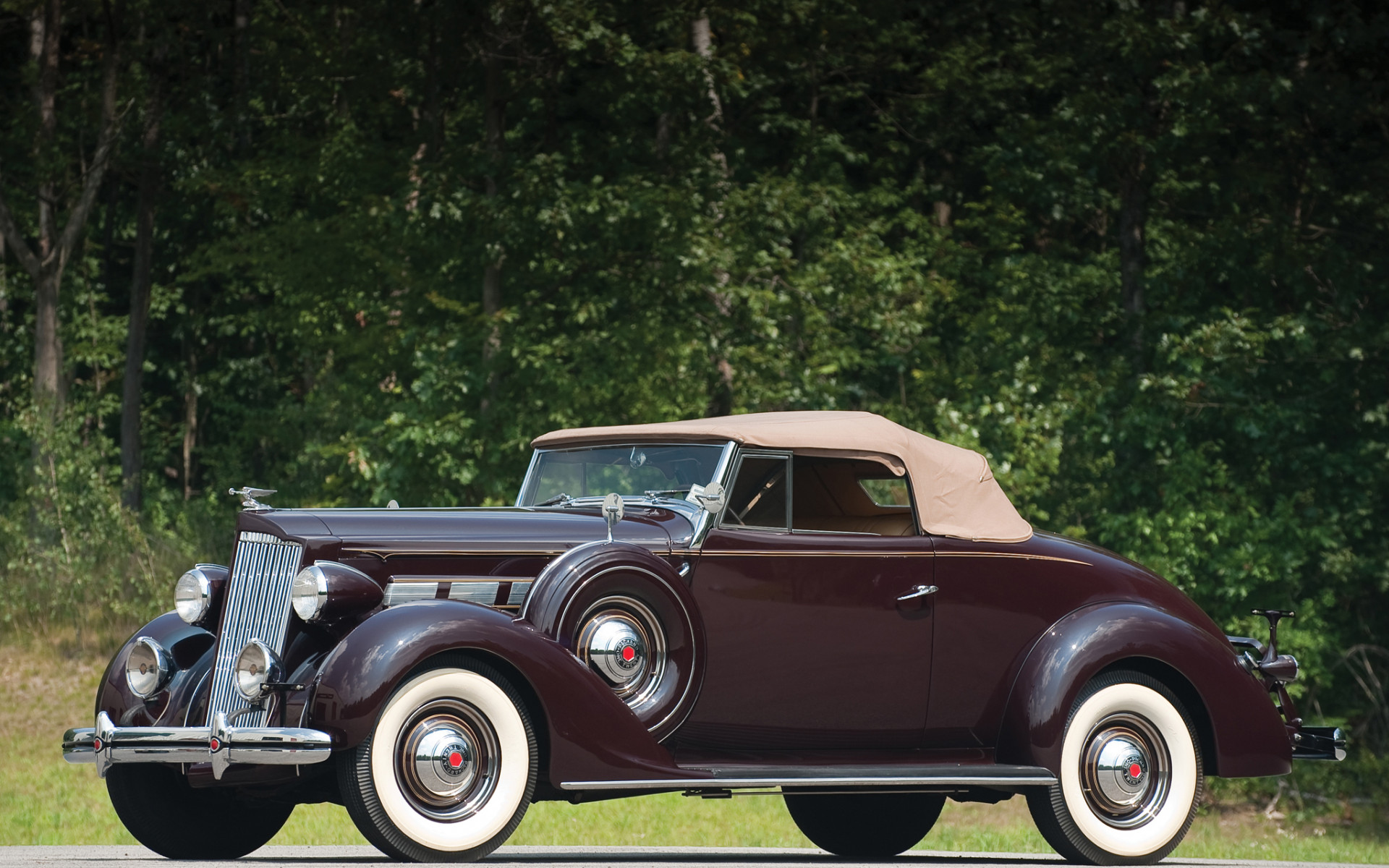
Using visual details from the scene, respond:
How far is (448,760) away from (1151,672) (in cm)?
361

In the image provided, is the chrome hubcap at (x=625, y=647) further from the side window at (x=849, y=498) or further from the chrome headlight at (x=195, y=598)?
the chrome headlight at (x=195, y=598)

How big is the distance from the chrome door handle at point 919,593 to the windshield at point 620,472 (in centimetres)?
105

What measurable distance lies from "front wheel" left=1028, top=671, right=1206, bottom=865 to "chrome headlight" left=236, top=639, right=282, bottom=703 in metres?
3.53

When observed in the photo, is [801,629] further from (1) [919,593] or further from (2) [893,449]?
(2) [893,449]

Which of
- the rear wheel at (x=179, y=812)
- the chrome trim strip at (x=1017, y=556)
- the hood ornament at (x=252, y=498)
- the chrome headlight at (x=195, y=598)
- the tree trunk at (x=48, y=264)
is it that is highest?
the tree trunk at (x=48, y=264)

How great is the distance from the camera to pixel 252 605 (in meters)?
6.93

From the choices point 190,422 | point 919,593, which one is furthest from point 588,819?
point 190,422

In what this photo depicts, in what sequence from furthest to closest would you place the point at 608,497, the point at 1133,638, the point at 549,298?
1. the point at 549,298
2. the point at 1133,638
3. the point at 608,497

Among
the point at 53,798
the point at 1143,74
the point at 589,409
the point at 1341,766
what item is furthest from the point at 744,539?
the point at 1143,74

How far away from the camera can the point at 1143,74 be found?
22.2 metres

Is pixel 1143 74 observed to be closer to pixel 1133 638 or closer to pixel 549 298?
pixel 549 298

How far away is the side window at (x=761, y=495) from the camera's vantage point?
7.48 meters

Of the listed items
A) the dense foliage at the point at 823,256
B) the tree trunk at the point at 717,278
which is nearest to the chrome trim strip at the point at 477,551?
the dense foliage at the point at 823,256

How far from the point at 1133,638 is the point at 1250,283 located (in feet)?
48.2
